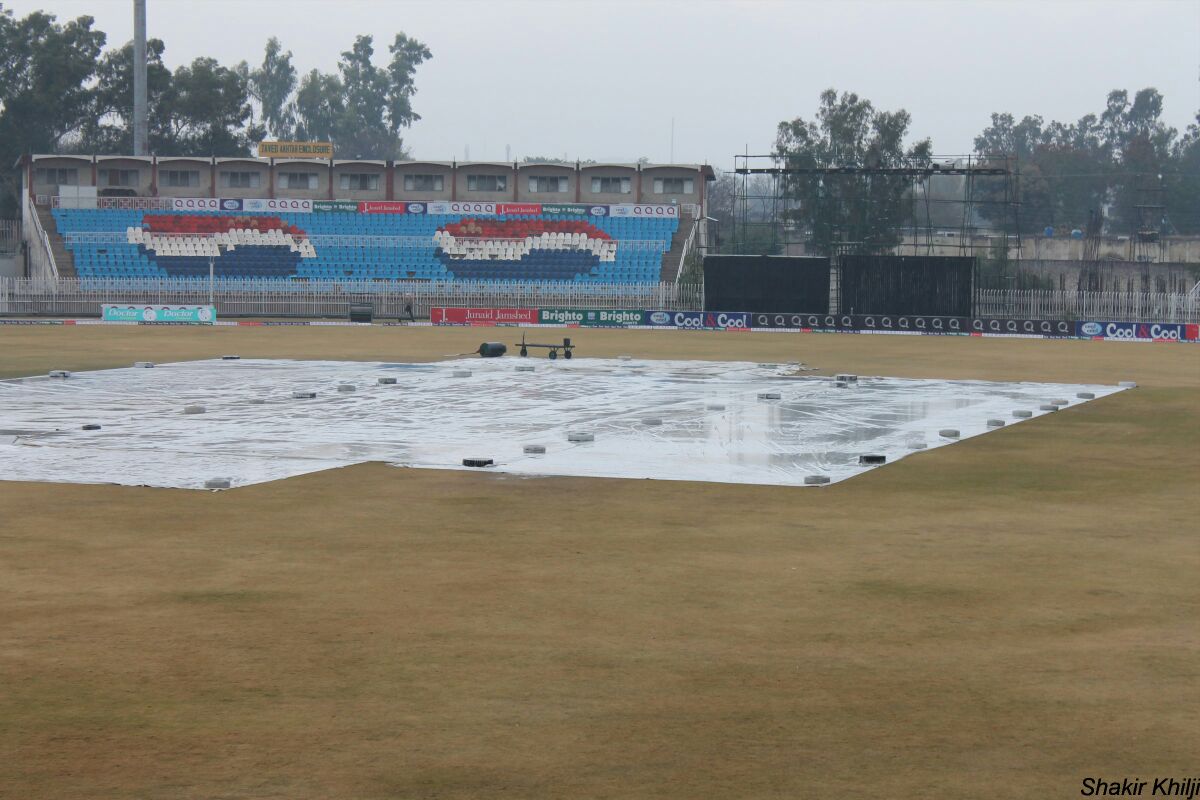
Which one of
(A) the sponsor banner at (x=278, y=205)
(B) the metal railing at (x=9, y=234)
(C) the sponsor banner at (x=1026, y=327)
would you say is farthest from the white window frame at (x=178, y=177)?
(C) the sponsor banner at (x=1026, y=327)

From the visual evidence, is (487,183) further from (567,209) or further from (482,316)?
(482,316)

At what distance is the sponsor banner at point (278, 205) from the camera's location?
248ft

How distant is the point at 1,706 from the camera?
303 inches

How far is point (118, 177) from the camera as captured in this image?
81875 millimetres

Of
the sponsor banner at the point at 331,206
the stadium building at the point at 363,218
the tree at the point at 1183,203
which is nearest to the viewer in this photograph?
the stadium building at the point at 363,218

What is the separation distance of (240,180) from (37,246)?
42.4 ft

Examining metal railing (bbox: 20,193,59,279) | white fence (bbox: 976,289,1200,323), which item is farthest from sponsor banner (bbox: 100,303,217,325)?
white fence (bbox: 976,289,1200,323)

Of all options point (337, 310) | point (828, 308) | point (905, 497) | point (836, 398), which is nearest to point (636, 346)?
point (828, 308)

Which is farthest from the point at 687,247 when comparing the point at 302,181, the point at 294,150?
the point at 294,150

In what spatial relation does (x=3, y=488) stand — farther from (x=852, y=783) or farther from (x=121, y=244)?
(x=121, y=244)

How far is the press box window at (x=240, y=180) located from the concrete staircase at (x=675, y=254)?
26545 mm

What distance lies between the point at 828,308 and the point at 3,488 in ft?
153

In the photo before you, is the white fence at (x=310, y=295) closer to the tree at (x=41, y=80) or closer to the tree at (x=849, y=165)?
the tree at (x=849, y=165)

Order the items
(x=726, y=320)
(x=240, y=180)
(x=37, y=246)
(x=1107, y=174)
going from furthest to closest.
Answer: (x=1107, y=174) < (x=240, y=180) < (x=37, y=246) < (x=726, y=320)
